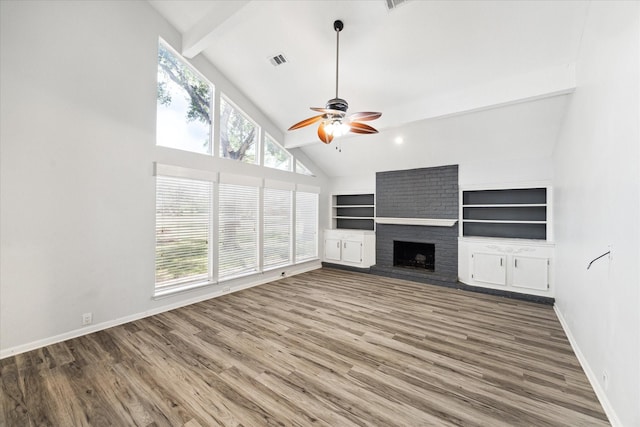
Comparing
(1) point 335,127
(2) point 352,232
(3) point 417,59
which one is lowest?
(2) point 352,232

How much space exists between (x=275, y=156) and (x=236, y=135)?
1.06 metres

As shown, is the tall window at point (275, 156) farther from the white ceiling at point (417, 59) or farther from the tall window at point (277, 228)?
the white ceiling at point (417, 59)

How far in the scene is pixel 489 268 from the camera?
4.81m

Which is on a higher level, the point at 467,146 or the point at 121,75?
the point at 121,75

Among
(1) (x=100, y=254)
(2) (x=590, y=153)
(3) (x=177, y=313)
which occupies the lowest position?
(3) (x=177, y=313)

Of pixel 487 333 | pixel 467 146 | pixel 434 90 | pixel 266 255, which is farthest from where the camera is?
pixel 266 255

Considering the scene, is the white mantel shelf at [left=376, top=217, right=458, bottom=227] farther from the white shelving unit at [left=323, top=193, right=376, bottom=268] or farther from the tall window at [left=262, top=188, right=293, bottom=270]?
the tall window at [left=262, top=188, right=293, bottom=270]

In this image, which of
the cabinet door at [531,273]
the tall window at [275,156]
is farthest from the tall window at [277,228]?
the cabinet door at [531,273]

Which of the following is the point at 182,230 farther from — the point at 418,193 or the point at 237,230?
the point at 418,193

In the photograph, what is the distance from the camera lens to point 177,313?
3736 mm

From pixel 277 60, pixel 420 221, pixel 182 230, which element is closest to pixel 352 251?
pixel 420 221

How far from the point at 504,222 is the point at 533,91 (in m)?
2.53

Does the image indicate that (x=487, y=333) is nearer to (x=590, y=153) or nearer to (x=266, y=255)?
(x=590, y=153)

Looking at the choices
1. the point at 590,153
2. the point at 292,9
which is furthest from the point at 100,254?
the point at 590,153
